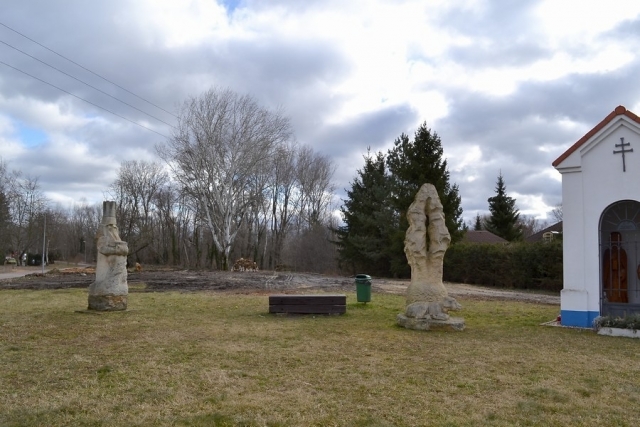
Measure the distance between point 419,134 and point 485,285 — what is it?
10.0 meters

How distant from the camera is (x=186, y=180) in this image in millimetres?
38344

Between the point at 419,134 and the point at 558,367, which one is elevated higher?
the point at 419,134

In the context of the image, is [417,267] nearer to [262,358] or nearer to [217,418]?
[262,358]

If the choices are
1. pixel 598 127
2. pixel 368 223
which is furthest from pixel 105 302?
pixel 368 223

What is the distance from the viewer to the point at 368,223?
115 ft

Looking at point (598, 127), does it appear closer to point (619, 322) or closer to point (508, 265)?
point (619, 322)

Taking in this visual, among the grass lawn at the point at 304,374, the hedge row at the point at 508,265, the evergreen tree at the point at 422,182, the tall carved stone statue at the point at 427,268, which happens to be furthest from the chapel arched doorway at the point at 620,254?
the evergreen tree at the point at 422,182

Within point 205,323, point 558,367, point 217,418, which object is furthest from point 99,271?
point 558,367

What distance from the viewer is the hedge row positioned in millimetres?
24844

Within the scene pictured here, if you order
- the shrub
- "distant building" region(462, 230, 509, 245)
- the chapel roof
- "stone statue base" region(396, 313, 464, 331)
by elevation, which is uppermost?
the chapel roof

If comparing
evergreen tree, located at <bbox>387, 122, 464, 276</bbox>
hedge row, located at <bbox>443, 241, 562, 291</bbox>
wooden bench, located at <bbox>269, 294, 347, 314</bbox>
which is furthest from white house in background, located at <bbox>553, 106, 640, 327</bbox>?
evergreen tree, located at <bbox>387, 122, 464, 276</bbox>

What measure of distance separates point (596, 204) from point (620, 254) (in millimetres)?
1943

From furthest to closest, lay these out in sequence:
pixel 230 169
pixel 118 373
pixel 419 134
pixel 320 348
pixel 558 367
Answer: pixel 230 169
pixel 419 134
pixel 320 348
pixel 558 367
pixel 118 373

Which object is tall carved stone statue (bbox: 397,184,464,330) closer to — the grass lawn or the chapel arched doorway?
the grass lawn
